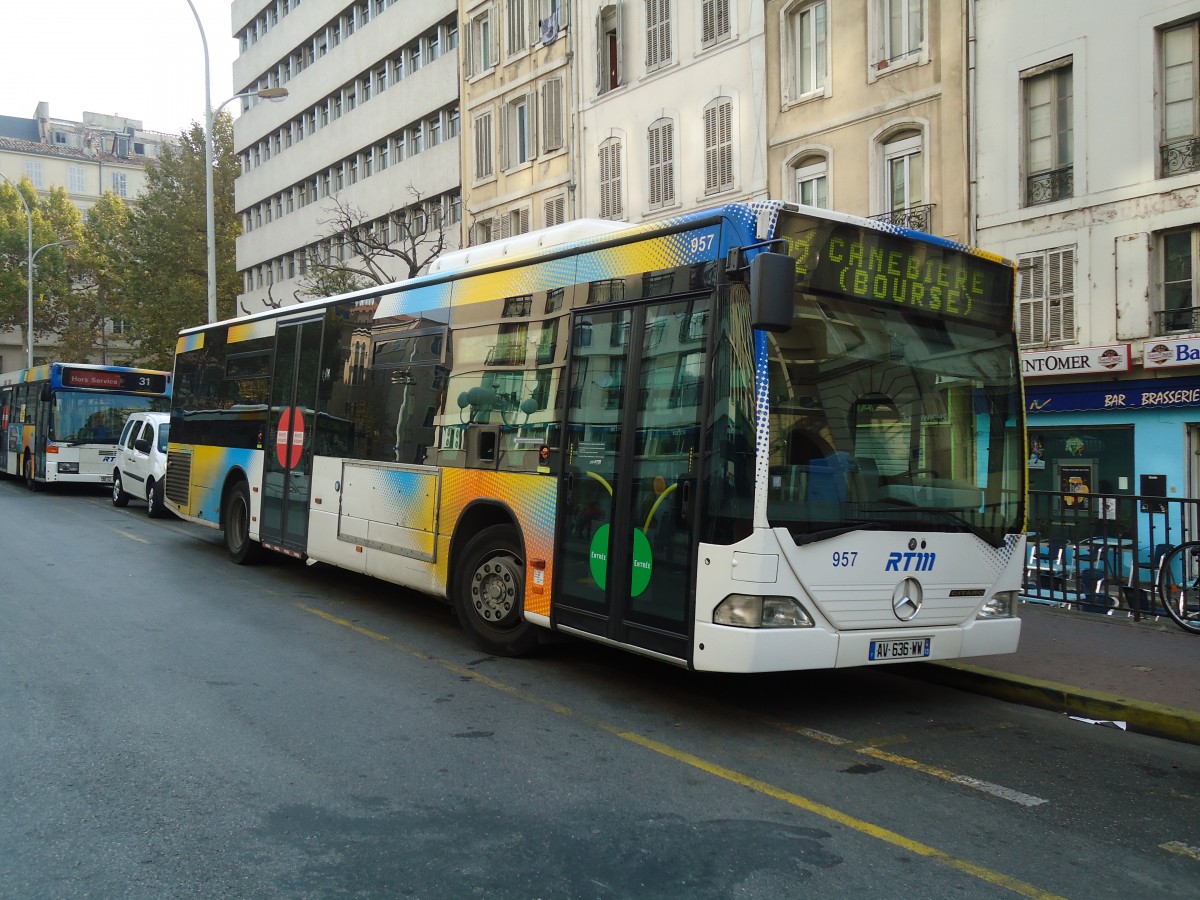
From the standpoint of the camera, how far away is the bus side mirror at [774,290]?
5.85m

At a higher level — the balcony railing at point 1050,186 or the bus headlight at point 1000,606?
the balcony railing at point 1050,186

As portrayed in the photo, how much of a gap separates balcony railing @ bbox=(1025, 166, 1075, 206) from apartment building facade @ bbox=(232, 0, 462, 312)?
1534 centimetres

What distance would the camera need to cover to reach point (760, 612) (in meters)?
6.09

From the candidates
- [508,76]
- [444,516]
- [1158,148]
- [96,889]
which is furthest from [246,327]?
[508,76]

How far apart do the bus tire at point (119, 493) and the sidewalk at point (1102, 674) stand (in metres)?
18.0

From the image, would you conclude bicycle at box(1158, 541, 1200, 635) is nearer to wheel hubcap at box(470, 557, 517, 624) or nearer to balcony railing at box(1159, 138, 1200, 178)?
wheel hubcap at box(470, 557, 517, 624)

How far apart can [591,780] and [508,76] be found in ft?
92.8

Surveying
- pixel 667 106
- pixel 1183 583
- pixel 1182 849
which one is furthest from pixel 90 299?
pixel 1182 849

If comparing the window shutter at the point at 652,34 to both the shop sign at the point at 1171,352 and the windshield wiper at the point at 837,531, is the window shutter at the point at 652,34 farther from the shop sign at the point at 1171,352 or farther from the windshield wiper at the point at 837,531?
the windshield wiper at the point at 837,531

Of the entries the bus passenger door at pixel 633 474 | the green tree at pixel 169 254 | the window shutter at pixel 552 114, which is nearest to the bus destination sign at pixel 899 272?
the bus passenger door at pixel 633 474

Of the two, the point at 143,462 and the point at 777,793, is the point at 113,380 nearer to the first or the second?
the point at 143,462

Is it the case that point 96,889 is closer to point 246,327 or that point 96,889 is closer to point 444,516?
point 444,516

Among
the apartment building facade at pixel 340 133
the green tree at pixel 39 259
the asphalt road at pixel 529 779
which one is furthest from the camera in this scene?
the green tree at pixel 39 259

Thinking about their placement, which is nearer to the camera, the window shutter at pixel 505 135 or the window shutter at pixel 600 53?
the window shutter at pixel 600 53
